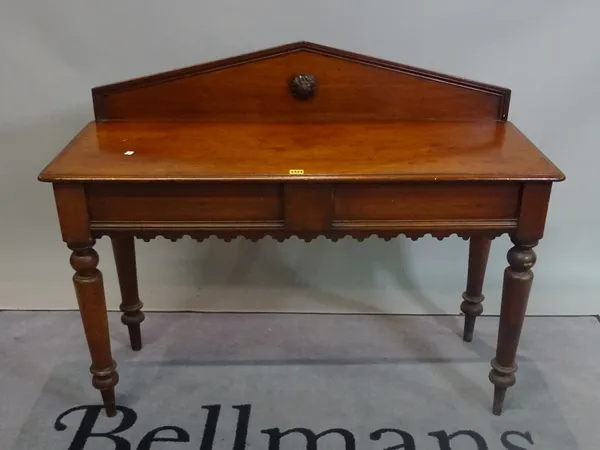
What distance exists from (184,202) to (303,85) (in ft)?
1.52

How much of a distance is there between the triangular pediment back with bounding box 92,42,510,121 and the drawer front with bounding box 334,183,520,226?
1.23 feet

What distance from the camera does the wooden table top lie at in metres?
1.26

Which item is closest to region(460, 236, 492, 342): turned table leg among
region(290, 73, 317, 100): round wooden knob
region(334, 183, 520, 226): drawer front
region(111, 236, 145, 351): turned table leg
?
region(334, 183, 520, 226): drawer front

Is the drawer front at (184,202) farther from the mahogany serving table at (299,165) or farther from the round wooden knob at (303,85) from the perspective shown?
the round wooden knob at (303,85)

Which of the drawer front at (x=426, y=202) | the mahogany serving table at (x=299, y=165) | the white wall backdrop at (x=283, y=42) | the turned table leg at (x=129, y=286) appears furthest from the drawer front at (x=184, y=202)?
the white wall backdrop at (x=283, y=42)

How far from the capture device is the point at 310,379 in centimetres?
170

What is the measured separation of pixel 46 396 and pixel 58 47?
0.91 m

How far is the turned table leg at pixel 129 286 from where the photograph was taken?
168cm

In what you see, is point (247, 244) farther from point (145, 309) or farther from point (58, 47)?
point (58, 47)

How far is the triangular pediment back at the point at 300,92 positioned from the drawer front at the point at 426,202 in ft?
1.23

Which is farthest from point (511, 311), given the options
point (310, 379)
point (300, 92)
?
point (300, 92)

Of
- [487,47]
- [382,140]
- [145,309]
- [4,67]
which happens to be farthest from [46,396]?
[487,47]

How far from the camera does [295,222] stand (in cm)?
132

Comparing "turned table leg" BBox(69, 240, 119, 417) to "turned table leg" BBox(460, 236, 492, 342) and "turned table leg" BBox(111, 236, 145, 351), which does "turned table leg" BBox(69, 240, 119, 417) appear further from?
"turned table leg" BBox(460, 236, 492, 342)
